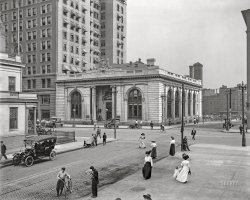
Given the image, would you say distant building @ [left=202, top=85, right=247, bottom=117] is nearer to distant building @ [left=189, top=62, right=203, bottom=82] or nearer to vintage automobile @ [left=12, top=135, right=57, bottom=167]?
distant building @ [left=189, top=62, right=203, bottom=82]

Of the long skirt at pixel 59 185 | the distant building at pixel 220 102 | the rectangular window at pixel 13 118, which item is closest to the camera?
the long skirt at pixel 59 185

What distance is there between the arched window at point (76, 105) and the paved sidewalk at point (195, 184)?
48717mm

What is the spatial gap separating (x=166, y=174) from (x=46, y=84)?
194ft

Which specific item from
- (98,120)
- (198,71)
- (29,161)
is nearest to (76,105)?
(98,120)

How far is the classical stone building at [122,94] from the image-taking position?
59.6 meters

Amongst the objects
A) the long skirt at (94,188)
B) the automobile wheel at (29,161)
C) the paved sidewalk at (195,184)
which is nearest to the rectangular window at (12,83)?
the automobile wheel at (29,161)

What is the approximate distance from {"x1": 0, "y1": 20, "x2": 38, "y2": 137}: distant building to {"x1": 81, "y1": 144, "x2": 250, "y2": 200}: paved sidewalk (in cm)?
1600

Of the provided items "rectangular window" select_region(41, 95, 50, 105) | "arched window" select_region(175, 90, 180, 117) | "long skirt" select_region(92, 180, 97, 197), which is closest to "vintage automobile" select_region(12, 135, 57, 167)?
"long skirt" select_region(92, 180, 97, 197)

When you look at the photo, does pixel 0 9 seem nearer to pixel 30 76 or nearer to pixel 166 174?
→ pixel 30 76

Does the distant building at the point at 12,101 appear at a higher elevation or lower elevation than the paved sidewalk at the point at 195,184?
higher

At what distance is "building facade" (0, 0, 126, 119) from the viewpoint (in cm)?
6919

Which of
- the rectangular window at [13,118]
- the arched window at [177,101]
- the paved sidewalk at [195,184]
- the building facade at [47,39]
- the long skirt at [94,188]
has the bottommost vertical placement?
the paved sidewalk at [195,184]

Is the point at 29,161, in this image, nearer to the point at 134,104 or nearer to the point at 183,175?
the point at 183,175

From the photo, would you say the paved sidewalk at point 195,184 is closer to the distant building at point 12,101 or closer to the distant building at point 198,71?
A: the distant building at point 12,101
